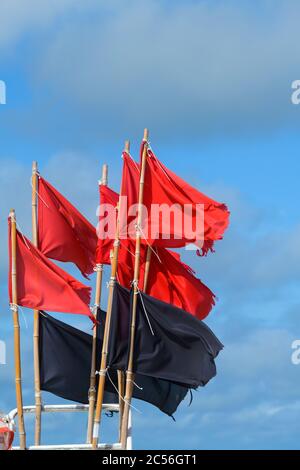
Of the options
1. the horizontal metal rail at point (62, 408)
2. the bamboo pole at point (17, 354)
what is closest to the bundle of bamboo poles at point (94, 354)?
the bamboo pole at point (17, 354)

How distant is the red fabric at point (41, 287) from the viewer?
158 ft

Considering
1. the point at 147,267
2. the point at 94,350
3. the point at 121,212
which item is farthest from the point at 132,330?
the point at 121,212

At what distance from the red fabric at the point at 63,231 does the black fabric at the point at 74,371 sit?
2.32 meters

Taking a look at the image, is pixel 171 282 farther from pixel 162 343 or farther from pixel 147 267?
pixel 162 343

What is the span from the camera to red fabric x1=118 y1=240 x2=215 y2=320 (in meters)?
51.0

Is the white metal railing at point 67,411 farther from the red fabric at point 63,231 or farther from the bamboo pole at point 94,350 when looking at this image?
the red fabric at point 63,231

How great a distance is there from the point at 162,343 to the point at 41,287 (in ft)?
15.4

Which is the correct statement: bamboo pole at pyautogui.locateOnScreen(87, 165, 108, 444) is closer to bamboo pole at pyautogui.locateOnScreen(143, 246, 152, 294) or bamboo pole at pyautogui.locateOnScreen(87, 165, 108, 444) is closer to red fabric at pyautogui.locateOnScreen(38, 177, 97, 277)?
→ red fabric at pyautogui.locateOnScreen(38, 177, 97, 277)

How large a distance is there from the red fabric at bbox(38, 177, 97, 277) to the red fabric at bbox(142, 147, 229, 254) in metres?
3.18

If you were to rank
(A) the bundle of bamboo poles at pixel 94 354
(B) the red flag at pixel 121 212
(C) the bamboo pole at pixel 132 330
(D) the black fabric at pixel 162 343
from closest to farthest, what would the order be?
(A) the bundle of bamboo poles at pixel 94 354
(C) the bamboo pole at pixel 132 330
(D) the black fabric at pixel 162 343
(B) the red flag at pixel 121 212

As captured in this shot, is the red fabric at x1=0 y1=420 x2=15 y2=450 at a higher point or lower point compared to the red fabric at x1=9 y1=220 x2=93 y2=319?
lower

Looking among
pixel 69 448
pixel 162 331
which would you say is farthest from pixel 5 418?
pixel 162 331

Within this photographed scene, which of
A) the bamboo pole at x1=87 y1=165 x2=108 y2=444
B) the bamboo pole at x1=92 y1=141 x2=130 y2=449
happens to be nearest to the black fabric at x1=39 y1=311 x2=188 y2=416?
the bamboo pole at x1=87 y1=165 x2=108 y2=444
